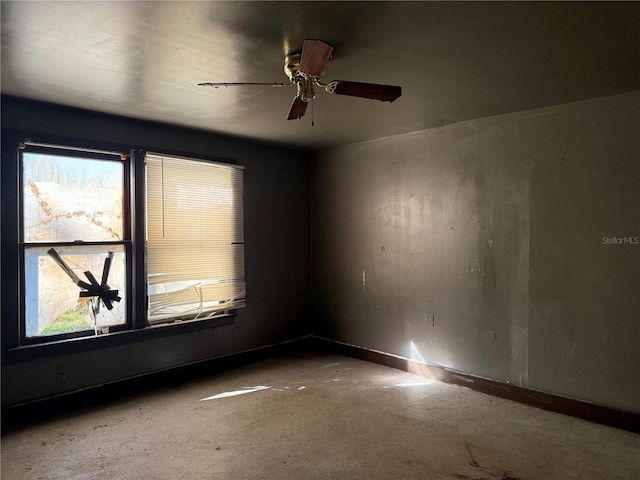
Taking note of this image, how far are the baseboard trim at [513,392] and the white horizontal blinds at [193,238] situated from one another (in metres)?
1.78

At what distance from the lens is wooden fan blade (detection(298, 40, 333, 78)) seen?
7.19ft

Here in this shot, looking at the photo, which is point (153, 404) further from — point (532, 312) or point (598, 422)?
point (598, 422)

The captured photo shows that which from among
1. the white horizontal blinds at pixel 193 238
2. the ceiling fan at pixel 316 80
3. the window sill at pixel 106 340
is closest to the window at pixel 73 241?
the window sill at pixel 106 340

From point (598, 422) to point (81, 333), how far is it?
14.9 feet

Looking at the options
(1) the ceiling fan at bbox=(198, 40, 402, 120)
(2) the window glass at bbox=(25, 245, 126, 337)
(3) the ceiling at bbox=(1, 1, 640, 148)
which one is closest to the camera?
(3) the ceiling at bbox=(1, 1, 640, 148)

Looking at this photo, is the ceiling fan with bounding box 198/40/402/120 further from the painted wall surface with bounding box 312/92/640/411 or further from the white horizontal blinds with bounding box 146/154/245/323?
the painted wall surface with bounding box 312/92/640/411

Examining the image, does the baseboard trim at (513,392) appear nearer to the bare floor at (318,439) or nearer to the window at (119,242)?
the bare floor at (318,439)

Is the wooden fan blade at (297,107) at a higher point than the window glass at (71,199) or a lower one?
higher

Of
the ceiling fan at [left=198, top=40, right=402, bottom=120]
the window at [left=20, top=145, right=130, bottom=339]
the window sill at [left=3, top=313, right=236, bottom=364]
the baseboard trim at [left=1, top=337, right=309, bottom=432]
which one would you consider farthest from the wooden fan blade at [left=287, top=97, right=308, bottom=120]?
the baseboard trim at [left=1, top=337, right=309, bottom=432]

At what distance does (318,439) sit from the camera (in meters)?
3.21

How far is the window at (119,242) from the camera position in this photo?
12.0 feet

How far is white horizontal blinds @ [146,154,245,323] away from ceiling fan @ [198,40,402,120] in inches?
71.4

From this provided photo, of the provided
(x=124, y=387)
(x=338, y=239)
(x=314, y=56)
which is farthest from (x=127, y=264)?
(x=314, y=56)

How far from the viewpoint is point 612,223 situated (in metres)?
3.42
